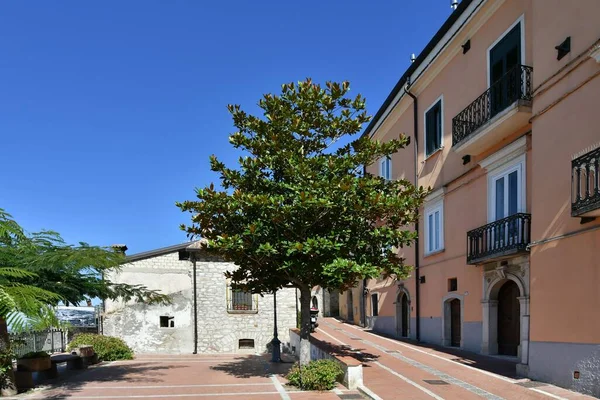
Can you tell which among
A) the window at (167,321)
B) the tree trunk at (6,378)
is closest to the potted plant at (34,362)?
the tree trunk at (6,378)

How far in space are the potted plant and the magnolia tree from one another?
5347mm

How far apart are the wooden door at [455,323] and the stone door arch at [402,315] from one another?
161 inches

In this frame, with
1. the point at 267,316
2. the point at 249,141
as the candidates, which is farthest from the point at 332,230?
the point at 267,316

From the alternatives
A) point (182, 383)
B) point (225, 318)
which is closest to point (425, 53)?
point (182, 383)

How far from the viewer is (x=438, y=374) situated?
1183cm

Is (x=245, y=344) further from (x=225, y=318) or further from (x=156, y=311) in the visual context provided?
(x=156, y=311)

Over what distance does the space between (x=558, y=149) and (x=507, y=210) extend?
11.5 ft

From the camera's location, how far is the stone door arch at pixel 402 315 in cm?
2125

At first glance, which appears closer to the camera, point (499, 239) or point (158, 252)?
point (499, 239)

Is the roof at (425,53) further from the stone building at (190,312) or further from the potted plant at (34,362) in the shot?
the potted plant at (34,362)

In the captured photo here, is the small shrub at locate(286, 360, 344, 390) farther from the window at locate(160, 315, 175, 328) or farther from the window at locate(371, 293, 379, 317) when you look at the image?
the window at locate(371, 293, 379, 317)

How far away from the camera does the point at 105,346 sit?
64.6 feet

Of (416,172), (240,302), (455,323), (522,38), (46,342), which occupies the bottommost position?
(46,342)

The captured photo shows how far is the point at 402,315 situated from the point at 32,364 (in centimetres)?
1454
